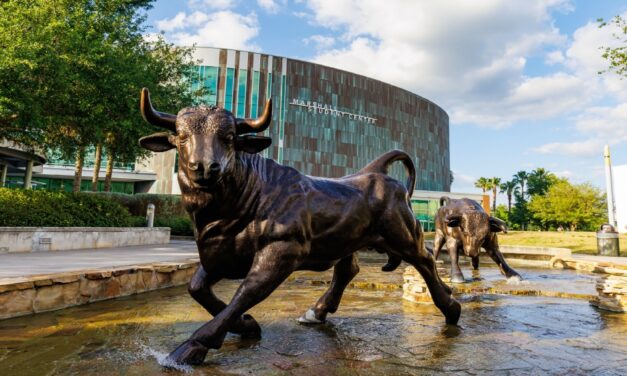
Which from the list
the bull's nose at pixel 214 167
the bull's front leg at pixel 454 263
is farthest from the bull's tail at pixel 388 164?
the bull's front leg at pixel 454 263

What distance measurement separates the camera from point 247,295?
8.70 feet

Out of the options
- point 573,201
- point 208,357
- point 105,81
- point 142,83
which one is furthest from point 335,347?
point 573,201

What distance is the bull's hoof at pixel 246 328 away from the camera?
3109mm

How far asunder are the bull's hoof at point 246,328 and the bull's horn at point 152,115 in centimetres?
152

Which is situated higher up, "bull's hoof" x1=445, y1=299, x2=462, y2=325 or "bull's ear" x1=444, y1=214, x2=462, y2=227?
"bull's ear" x1=444, y1=214, x2=462, y2=227

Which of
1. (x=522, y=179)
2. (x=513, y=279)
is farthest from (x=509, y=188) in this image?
(x=513, y=279)

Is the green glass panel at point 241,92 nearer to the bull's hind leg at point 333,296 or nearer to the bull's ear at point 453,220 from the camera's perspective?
the bull's ear at point 453,220

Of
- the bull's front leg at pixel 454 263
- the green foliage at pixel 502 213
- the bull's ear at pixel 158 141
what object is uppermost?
the green foliage at pixel 502 213

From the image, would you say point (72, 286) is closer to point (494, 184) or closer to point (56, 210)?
point (56, 210)

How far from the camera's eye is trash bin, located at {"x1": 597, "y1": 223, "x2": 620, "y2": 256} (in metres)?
16.1

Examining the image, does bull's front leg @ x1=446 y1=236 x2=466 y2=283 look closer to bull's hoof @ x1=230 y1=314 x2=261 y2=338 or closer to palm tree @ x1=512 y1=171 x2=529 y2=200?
bull's hoof @ x1=230 y1=314 x2=261 y2=338

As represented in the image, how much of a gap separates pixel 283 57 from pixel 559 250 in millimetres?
46641

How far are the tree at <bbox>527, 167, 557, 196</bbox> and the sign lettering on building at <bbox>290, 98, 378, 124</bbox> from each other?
29117 mm

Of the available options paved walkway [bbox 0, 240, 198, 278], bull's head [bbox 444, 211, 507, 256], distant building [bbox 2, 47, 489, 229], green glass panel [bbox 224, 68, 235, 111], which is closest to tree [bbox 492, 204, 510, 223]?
distant building [bbox 2, 47, 489, 229]
